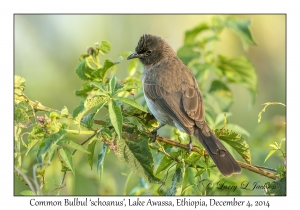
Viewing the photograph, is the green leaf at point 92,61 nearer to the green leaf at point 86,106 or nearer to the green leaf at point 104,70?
the green leaf at point 104,70

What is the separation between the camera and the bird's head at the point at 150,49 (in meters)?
5.88

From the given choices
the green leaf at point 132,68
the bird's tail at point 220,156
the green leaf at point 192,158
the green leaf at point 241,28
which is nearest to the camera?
the green leaf at point 192,158

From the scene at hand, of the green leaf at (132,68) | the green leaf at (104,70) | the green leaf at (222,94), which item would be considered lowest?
the green leaf at (222,94)

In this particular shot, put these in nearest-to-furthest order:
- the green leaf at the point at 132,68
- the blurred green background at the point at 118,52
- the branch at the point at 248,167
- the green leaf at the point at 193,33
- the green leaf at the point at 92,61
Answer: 1. the branch at the point at 248,167
2. the green leaf at the point at 92,61
3. the green leaf at the point at 132,68
4. the green leaf at the point at 193,33
5. the blurred green background at the point at 118,52

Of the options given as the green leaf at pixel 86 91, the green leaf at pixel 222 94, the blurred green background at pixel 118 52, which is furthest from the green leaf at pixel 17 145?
the green leaf at pixel 222 94

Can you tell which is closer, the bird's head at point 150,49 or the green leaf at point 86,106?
the green leaf at point 86,106

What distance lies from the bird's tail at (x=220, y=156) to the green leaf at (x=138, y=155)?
2.13 ft

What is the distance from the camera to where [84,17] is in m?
7.25

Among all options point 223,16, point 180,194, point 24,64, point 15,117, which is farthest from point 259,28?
point 15,117

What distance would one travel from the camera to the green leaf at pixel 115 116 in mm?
3413

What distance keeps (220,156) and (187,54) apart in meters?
1.74

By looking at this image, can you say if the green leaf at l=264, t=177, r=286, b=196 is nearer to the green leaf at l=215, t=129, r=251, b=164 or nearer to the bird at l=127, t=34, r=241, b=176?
the green leaf at l=215, t=129, r=251, b=164

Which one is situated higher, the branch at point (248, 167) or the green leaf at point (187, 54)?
the green leaf at point (187, 54)

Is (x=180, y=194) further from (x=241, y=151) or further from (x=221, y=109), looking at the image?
(x=221, y=109)
